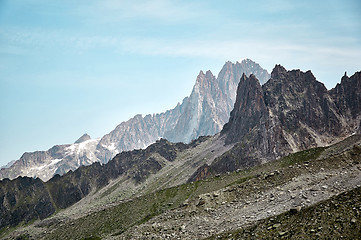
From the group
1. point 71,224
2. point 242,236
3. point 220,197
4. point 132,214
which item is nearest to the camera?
point 242,236

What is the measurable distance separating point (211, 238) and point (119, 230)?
222 feet

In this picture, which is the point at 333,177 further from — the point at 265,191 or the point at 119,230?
the point at 119,230

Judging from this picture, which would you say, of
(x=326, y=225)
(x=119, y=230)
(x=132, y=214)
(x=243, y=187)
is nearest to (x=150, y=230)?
(x=243, y=187)

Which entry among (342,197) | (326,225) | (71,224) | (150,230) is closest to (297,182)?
(342,197)

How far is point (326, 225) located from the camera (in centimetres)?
3288

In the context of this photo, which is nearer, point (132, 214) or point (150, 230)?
point (150, 230)

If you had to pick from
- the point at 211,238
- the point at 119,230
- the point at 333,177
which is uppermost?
the point at 333,177

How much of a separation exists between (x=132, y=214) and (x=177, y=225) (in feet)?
207

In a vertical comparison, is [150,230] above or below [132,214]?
above

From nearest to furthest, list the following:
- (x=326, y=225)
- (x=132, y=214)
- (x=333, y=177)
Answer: (x=326, y=225)
(x=333, y=177)
(x=132, y=214)

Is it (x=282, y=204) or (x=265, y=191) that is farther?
(x=265, y=191)

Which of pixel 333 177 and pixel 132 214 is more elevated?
pixel 333 177

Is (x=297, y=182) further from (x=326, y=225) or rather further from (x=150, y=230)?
(x=150, y=230)

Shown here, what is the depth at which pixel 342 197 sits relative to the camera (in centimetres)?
3653
